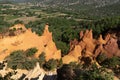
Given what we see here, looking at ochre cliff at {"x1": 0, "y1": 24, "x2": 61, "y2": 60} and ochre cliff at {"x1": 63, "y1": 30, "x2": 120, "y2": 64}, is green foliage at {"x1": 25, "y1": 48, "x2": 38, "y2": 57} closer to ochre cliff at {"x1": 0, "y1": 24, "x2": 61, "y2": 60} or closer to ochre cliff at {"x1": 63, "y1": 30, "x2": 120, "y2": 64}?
ochre cliff at {"x1": 0, "y1": 24, "x2": 61, "y2": 60}

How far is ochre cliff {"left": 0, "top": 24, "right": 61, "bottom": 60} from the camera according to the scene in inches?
2446

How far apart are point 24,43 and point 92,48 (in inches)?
610

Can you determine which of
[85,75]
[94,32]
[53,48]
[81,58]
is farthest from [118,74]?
[94,32]

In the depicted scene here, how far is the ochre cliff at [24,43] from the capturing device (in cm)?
6213

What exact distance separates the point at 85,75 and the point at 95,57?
1301 inches

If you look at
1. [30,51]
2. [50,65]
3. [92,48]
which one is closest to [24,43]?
[30,51]

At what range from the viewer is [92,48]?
72.7m

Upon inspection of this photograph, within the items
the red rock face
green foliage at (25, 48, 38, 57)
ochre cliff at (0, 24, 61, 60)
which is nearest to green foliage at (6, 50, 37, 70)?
ochre cliff at (0, 24, 61, 60)

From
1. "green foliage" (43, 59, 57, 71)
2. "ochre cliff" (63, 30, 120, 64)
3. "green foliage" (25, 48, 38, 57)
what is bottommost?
"ochre cliff" (63, 30, 120, 64)

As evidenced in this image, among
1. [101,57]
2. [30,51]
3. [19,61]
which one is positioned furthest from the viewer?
[101,57]

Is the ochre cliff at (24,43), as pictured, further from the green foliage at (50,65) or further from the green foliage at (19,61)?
the green foliage at (50,65)

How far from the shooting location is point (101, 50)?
70875 mm

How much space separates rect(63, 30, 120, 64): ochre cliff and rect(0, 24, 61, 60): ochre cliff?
3.80 m

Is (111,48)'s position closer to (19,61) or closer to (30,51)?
(30,51)
